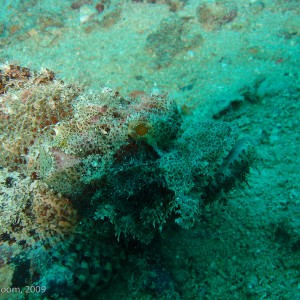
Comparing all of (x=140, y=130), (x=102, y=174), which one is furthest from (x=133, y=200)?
(x=140, y=130)

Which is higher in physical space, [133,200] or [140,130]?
[140,130]

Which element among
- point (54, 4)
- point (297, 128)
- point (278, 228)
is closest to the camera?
point (278, 228)

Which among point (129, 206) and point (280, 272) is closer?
point (129, 206)

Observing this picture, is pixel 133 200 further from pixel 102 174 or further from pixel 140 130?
pixel 140 130

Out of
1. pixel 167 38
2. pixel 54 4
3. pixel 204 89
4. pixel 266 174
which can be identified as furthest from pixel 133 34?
pixel 266 174

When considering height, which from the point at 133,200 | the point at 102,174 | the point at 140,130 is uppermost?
the point at 140,130

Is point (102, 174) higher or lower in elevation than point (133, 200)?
higher

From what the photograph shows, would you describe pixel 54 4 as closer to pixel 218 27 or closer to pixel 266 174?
pixel 218 27

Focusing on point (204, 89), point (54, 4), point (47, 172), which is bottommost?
point (204, 89)

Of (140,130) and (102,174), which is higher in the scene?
(140,130)

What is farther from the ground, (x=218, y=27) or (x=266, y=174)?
(x=218, y=27)

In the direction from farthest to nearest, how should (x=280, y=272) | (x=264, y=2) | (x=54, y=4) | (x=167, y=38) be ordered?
(x=54, y=4)
(x=264, y=2)
(x=167, y=38)
(x=280, y=272)
